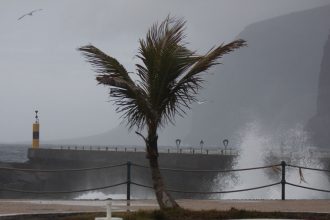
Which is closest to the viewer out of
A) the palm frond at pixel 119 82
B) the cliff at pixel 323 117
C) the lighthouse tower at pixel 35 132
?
the palm frond at pixel 119 82

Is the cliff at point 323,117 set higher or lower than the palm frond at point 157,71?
higher

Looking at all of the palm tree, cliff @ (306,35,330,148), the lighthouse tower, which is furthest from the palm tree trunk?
cliff @ (306,35,330,148)

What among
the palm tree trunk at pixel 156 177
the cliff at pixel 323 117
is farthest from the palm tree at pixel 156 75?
the cliff at pixel 323 117

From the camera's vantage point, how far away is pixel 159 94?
11938 millimetres

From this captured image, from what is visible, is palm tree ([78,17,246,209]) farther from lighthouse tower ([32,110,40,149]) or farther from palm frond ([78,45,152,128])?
lighthouse tower ([32,110,40,149])

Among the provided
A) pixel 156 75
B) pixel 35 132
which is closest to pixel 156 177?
pixel 156 75

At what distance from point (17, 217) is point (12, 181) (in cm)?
4537

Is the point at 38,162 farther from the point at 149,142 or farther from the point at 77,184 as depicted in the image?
the point at 149,142

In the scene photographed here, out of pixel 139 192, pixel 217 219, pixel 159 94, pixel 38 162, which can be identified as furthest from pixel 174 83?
pixel 38 162

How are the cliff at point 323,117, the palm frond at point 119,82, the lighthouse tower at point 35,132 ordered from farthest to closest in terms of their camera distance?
1. the cliff at point 323,117
2. the lighthouse tower at point 35,132
3. the palm frond at point 119,82

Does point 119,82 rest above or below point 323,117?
below

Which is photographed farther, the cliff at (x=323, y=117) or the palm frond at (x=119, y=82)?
the cliff at (x=323, y=117)

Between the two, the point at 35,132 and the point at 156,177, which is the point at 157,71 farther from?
the point at 35,132

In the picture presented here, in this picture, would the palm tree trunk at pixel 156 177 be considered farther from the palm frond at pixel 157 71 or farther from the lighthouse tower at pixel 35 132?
the lighthouse tower at pixel 35 132
